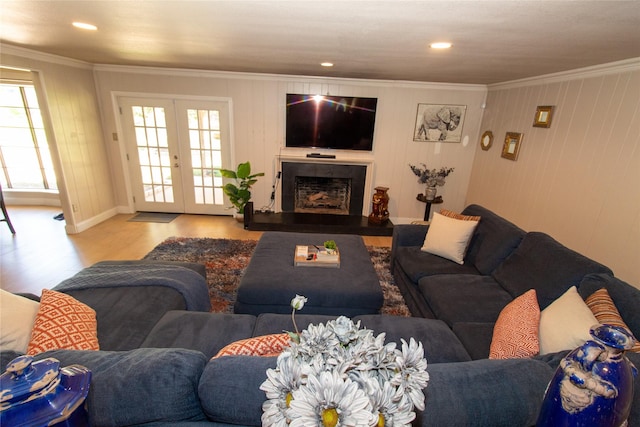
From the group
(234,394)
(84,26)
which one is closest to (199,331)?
(234,394)

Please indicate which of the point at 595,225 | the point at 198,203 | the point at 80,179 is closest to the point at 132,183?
the point at 80,179

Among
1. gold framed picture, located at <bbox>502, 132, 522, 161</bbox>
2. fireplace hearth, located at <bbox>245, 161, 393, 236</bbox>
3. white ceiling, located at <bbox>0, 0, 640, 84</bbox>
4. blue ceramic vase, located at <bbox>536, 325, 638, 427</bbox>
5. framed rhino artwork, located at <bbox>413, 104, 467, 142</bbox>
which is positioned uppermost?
white ceiling, located at <bbox>0, 0, 640, 84</bbox>

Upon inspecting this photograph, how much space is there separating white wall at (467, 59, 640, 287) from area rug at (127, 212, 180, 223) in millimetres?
5028

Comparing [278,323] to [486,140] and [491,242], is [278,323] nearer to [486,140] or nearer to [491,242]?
[491,242]

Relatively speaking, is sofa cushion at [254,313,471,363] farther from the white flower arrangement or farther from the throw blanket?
the white flower arrangement

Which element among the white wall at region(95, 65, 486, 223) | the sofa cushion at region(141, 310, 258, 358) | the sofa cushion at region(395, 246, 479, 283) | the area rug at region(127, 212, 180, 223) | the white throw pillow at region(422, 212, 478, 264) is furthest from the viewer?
the area rug at region(127, 212, 180, 223)

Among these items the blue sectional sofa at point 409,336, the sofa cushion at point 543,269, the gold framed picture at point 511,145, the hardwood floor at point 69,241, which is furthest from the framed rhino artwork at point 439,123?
the sofa cushion at point 543,269

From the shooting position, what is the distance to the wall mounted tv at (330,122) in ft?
15.0

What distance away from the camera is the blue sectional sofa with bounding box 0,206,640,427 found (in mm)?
938

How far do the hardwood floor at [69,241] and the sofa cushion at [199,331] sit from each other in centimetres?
209

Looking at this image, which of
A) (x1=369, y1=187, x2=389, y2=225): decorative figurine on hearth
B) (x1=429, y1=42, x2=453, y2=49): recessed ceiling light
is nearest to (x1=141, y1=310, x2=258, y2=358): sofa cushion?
(x1=429, y1=42, x2=453, y2=49): recessed ceiling light

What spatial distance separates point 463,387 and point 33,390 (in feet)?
3.81

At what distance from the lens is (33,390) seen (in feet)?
1.87

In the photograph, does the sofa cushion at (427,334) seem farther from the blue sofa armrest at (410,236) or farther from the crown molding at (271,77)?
the crown molding at (271,77)
